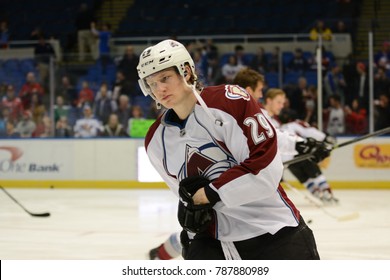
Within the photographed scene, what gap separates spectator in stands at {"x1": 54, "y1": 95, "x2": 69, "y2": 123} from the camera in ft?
33.8

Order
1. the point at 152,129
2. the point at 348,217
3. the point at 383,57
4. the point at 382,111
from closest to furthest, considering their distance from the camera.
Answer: the point at 152,129 < the point at 348,217 < the point at 382,111 < the point at 383,57

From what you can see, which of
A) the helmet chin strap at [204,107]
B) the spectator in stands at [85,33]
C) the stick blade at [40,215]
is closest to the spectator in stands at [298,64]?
the stick blade at [40,215]

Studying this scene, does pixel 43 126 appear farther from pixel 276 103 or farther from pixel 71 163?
pixel 276 103

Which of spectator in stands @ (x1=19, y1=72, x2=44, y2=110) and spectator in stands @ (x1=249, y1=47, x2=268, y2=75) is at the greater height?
spectator in stands @ (x1=249, y1=47, x2=268, y2=75)

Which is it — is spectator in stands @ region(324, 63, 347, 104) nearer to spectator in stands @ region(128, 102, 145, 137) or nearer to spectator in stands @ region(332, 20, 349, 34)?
spectator in stands @ region(332, 20, 349, 34)

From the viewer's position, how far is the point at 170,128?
2412mm

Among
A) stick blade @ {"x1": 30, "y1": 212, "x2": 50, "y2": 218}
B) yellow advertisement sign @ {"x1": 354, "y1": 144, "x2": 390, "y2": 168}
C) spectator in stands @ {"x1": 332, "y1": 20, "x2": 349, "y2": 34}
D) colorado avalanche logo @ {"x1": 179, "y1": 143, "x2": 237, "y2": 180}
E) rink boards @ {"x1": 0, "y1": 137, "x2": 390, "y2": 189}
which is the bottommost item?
rink boards @ {"x1": 0, "y1": 137, "x2": 390, "y2": 189}

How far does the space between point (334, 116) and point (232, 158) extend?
748 cm

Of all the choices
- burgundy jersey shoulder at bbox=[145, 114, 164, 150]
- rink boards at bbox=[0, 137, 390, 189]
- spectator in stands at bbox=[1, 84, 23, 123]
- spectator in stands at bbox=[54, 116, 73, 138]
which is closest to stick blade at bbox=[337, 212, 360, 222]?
rink boards at bbox=[0, 137, 390, 189]

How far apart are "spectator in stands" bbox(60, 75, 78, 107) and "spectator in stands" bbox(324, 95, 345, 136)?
3195 millimetres

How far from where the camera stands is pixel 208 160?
2.37 m

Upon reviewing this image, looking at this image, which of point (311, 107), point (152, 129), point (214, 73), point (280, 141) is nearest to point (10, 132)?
point (214, 73)

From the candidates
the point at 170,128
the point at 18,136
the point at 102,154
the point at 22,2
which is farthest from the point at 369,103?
the point at 22,2

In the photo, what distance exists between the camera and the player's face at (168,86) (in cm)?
234
